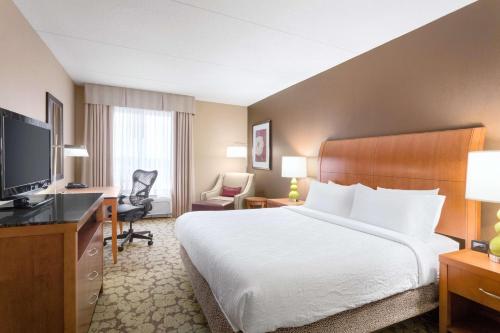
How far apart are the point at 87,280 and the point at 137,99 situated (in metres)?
4.06

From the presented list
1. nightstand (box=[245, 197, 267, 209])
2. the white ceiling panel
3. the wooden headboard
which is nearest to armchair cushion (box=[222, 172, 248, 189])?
nightstand (box=[245, 197, 267, 209])

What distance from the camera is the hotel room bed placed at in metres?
1.41

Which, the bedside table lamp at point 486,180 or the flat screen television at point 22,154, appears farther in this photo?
the bedside table lamp at point 486,180

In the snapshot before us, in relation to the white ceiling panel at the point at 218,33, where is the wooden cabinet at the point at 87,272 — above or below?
below

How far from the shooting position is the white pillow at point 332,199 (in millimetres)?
2857

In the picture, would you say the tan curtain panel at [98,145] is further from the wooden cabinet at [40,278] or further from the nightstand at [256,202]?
the wooden cabinet at [40,278]

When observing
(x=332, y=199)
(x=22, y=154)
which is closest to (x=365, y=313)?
(x=332, y=199)

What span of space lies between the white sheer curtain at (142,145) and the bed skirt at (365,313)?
3.85 metres

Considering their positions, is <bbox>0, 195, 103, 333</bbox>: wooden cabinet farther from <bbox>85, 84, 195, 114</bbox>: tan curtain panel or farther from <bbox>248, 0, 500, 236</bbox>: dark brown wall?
<bbox>85, 84, 195, 114</bbox>: tan curtain panel

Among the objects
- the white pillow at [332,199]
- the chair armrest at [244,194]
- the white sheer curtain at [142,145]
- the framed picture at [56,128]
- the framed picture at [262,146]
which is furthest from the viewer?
the framed picture at [262,146]

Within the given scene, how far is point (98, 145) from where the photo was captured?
4875 millimetres

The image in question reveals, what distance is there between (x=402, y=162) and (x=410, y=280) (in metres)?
1.26

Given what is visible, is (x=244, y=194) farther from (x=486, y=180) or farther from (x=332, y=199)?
(x=486, y=180)

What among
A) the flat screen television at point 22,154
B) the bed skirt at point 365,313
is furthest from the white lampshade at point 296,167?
the flat screen television at point 22,154
